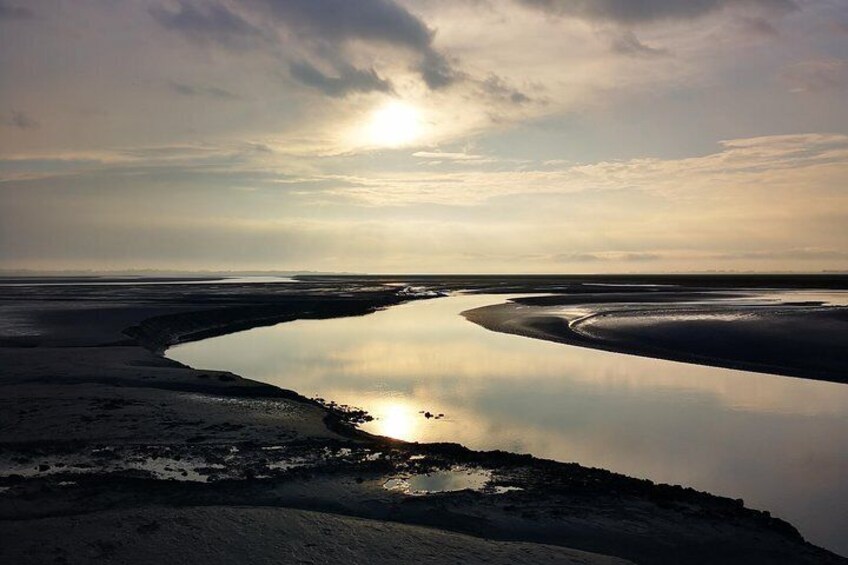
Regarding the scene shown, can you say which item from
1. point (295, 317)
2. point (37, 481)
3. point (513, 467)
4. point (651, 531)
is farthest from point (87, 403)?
point (295, 317)

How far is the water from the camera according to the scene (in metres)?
11.4

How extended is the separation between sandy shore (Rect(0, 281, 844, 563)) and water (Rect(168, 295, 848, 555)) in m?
1.63

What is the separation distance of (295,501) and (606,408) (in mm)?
11077

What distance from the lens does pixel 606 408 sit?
17422mm

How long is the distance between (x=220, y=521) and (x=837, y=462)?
12.0 m

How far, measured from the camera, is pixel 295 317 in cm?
5041

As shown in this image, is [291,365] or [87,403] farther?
[291,365]

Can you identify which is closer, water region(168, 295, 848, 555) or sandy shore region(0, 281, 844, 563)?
sandy shore region(0, 281, 844, 563)

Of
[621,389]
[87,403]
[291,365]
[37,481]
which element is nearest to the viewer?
[37,481]

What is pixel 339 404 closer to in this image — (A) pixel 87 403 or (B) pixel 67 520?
(A) pixel 87 403

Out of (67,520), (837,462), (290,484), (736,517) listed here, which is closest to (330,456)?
(290,484)

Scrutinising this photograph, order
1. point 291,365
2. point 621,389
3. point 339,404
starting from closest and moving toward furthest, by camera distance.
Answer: point 339,404, point 621,389, point 291,365

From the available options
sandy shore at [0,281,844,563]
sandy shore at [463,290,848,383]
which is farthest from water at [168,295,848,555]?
sandy shore at [463,290,848,383]

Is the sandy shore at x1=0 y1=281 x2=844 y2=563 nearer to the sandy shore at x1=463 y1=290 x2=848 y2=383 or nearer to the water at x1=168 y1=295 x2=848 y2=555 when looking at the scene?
the water at x1=168 y1=295 x2=848 y2=555
